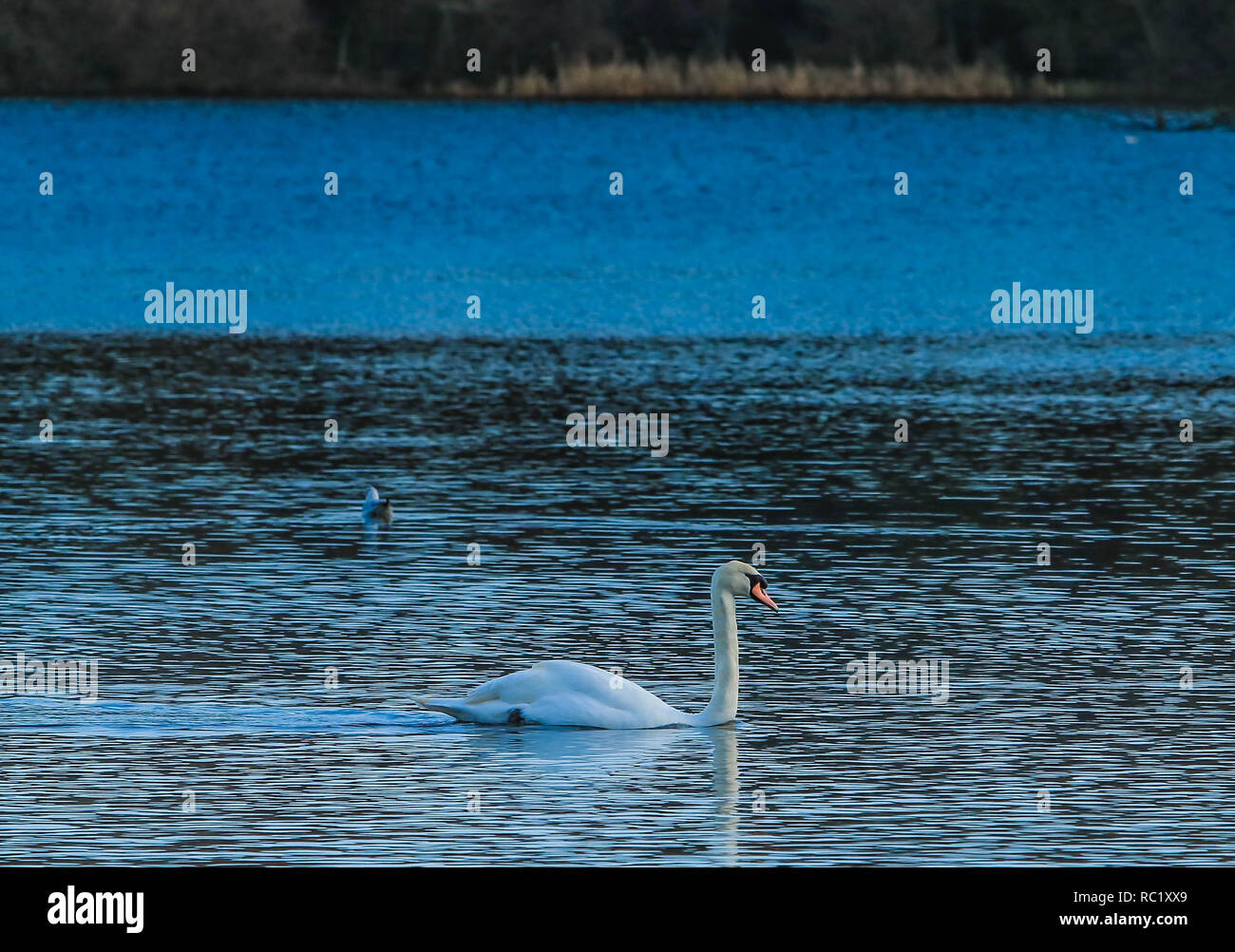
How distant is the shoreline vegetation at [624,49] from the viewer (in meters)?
62.0

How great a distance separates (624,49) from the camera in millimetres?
66438

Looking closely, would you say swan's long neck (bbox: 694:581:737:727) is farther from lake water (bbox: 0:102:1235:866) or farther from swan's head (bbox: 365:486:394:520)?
swan's head (bbox: 365:486:394:520)

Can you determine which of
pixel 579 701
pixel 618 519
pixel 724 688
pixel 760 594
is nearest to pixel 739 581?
pixel 760 594

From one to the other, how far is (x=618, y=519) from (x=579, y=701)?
6095mm

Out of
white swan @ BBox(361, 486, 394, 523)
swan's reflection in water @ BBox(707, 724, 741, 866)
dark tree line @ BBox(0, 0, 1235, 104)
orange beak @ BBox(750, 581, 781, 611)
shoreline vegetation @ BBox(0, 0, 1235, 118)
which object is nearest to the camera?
swan's reflection in water @ BBox(707, 724, 741, 866)

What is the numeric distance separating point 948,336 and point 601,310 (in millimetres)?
4345

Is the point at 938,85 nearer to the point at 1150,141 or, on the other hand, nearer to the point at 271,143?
the point at 1150,141

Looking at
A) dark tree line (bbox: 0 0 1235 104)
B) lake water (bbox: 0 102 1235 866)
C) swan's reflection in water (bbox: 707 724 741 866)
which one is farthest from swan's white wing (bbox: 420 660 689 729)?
dark tree line (bbox: 0 0 1235 104)

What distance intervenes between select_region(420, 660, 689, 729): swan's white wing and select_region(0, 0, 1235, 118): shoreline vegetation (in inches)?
1929

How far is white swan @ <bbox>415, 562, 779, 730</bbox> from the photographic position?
42.1 feet

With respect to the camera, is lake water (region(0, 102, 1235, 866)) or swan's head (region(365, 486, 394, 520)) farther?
swan's head (region(365, 486, 394, 520))

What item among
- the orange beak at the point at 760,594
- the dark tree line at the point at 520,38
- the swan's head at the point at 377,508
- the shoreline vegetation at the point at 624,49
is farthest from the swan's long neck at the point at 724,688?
the dark tree line at the point at 520,38

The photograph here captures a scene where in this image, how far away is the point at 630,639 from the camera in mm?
14859
